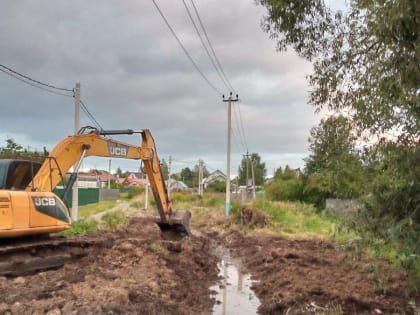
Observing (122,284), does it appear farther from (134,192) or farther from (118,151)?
(134,192)

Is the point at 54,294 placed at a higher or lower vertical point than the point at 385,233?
lower

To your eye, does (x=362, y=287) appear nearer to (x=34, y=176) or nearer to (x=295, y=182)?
(x=34, y=176)

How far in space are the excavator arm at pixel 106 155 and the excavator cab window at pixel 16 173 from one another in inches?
9.2

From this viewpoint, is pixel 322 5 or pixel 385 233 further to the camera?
pixel 322 5

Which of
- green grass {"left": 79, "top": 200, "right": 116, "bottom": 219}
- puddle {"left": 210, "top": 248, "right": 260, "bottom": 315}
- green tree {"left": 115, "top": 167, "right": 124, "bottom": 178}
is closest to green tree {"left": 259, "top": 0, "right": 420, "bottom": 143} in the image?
puddle {"left": 210, "top": 248, "right": 260, "bottom": 315}

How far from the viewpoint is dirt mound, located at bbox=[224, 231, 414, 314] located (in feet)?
28.8

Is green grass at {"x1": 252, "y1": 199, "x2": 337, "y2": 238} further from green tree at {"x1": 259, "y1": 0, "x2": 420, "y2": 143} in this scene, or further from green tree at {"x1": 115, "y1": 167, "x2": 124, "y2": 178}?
green tree at {"x1": 115, "y1": 167, "x2": 124, "y2": 178}

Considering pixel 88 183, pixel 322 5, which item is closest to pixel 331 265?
pixel 322 5

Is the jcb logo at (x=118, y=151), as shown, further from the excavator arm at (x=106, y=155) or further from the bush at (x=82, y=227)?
the bush at (x=82, y=227)

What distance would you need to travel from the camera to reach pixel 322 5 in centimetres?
834

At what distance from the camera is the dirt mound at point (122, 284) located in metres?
7.39

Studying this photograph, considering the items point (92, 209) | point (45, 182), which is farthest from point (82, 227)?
point (92, 209)

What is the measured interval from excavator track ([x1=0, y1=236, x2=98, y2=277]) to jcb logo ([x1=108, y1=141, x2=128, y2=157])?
250cm

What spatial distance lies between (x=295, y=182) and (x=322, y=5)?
32.8 m
